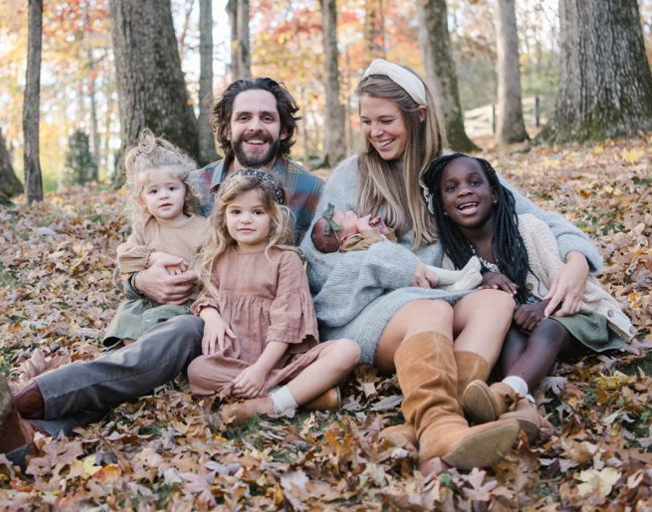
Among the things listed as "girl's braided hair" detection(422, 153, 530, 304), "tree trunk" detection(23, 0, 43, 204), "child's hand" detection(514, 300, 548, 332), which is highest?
"tree trunk" detection(23, 0, 43, 204)

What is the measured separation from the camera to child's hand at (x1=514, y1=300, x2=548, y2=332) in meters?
3.51

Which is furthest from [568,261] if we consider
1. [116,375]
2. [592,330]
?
[116,375]

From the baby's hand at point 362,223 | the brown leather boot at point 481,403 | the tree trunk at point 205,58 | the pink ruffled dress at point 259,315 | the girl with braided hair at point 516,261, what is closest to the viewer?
the brown leather boot at point 481,403

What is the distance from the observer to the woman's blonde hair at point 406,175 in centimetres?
397

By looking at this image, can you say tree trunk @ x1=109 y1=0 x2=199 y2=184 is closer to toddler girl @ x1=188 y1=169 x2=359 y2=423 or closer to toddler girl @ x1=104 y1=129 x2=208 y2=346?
toddler girl @ x1=104 y1=129 x2=208 y2=346

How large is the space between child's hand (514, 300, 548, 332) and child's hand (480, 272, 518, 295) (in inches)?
4.3

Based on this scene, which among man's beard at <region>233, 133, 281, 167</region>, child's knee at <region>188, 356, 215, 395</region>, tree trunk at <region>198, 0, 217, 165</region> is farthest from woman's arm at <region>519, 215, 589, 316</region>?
tree trunk at <region>198, 0, 217, 165</region>

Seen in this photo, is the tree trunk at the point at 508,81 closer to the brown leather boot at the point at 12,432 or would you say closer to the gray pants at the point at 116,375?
the gray pants at the point at 116,375

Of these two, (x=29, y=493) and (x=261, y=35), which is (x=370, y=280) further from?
(x=261, y=35)

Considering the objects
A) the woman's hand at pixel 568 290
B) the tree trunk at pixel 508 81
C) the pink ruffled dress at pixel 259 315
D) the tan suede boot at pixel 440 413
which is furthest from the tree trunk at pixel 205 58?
the tan suede boot at pixel 440 413

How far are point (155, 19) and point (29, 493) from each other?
7417mm

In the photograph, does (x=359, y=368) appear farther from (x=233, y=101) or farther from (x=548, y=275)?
(x=233, y=101)

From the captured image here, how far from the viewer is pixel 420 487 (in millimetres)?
2635

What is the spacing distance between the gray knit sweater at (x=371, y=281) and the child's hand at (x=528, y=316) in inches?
12.2
